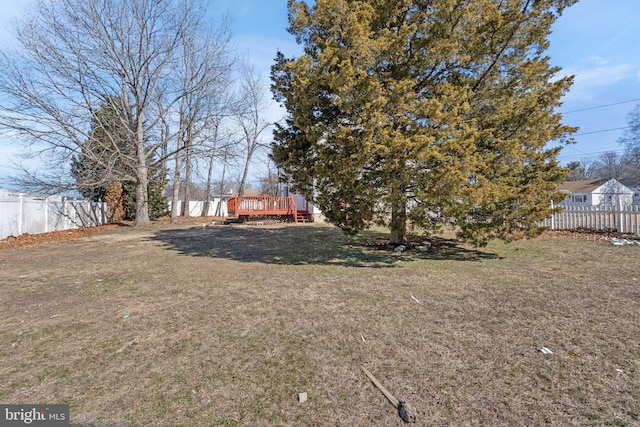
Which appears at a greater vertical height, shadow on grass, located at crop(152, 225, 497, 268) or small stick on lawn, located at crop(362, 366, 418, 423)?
shadow on grass, located at crop(152, 225, 497, 268)

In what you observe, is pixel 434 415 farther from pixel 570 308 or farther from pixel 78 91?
pixel 78 91

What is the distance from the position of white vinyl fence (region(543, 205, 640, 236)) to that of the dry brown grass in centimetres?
446

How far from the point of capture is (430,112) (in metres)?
6.13

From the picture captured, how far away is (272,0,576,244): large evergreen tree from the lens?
6207 millimetres

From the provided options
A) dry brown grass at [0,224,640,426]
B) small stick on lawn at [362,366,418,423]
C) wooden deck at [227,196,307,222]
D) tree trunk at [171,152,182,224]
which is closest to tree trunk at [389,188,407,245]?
dry brown grass at [0,224,640,426]

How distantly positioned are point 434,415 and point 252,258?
20.8 ft

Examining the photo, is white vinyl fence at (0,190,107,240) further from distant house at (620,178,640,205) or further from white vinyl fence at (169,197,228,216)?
distant house at (620,178,640,205)

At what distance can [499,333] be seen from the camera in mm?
3393

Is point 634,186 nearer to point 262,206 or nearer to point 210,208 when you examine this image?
point 262,206

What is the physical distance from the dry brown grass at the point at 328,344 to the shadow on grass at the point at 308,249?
1016 millimetres

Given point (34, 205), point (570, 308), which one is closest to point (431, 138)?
point (570, 308)

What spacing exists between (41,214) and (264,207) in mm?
9637

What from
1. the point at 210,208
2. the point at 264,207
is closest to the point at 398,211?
the point at 264,207

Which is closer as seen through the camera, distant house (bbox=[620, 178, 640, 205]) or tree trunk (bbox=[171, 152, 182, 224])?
tree trunk (bbox=[171, 152, 182, 224])
